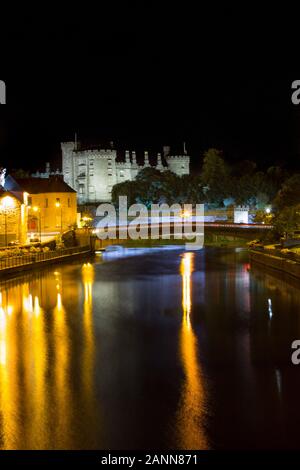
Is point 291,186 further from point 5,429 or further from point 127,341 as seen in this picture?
point 5,429

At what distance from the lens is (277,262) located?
3550cm

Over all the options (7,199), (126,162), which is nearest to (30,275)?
(7,199)

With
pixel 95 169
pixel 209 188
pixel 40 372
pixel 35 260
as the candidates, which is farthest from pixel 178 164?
pixel 40 372

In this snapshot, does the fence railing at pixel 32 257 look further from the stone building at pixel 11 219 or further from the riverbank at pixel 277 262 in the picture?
the riverbank at pixel 277 262

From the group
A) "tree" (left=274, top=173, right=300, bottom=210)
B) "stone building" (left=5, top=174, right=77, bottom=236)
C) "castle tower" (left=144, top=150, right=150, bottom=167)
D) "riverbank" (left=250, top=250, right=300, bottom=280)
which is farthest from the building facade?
"tree" (left=274, top=173, right=300, bottom=210)

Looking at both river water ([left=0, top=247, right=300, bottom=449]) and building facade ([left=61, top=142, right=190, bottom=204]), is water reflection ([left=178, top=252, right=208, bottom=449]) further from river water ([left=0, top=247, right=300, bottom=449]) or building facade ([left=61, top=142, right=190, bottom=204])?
building facade ([left=61, top=142, right=190, bottom=204])

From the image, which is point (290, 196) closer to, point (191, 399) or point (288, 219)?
point (288, 219)

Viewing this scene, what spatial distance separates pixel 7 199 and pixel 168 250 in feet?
61.9

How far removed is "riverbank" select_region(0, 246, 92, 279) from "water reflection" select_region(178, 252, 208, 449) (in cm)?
1472

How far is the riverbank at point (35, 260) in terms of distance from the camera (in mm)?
31806

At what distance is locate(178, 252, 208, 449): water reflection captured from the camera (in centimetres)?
975

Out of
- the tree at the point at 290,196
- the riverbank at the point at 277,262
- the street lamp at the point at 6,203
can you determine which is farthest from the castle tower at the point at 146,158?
the tree at the point at 290,196

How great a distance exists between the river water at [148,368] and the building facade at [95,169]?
229 feet

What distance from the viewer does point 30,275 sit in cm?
3334
